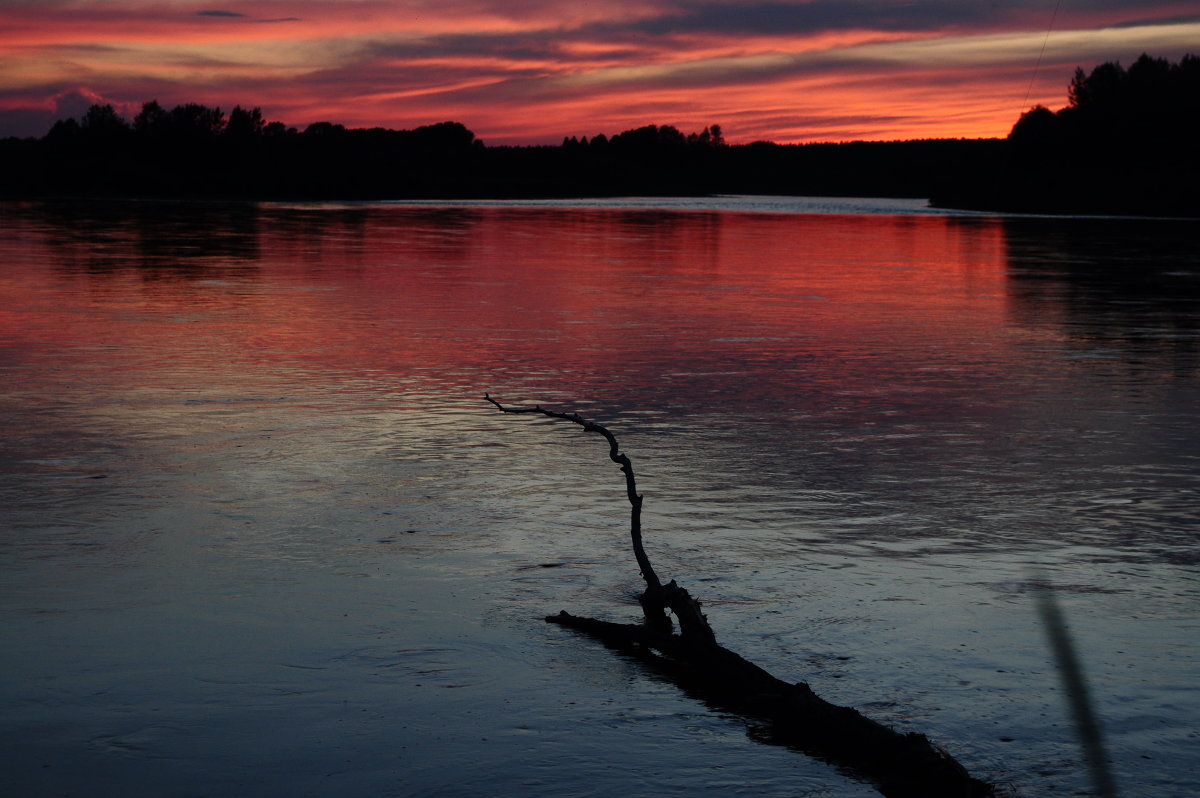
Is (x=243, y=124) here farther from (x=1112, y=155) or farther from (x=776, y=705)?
(x=776, y=705)

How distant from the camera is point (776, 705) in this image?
5.07 meters

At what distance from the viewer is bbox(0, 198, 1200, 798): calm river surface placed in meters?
5.00

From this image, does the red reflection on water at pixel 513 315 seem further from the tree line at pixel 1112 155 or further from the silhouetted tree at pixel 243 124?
the silhouetted tree at pixel 243 124

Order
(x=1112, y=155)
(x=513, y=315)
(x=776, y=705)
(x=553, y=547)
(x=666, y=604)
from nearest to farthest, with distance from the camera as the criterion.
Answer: (x=776, y=705)
(x=666, y=604)
(x=553, y=547)
(x=513, y=315)
(x=1112, y=155)

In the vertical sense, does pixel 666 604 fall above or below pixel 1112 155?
below

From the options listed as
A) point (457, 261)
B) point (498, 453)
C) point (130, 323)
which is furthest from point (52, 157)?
point (498, 453)

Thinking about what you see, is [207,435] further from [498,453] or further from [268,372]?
[268,372]

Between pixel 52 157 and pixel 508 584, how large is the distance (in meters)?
169

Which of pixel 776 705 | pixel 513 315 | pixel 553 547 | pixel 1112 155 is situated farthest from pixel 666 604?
pixel 1112 155

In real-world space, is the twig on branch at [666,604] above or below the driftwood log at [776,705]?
above

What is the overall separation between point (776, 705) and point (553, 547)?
267 centimetres

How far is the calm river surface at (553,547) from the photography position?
16.4ft

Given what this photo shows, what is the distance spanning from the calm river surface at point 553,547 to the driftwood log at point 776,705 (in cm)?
11

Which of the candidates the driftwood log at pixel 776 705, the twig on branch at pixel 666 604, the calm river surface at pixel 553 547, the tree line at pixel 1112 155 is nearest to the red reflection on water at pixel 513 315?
the calm river surface at pixel 553 547
